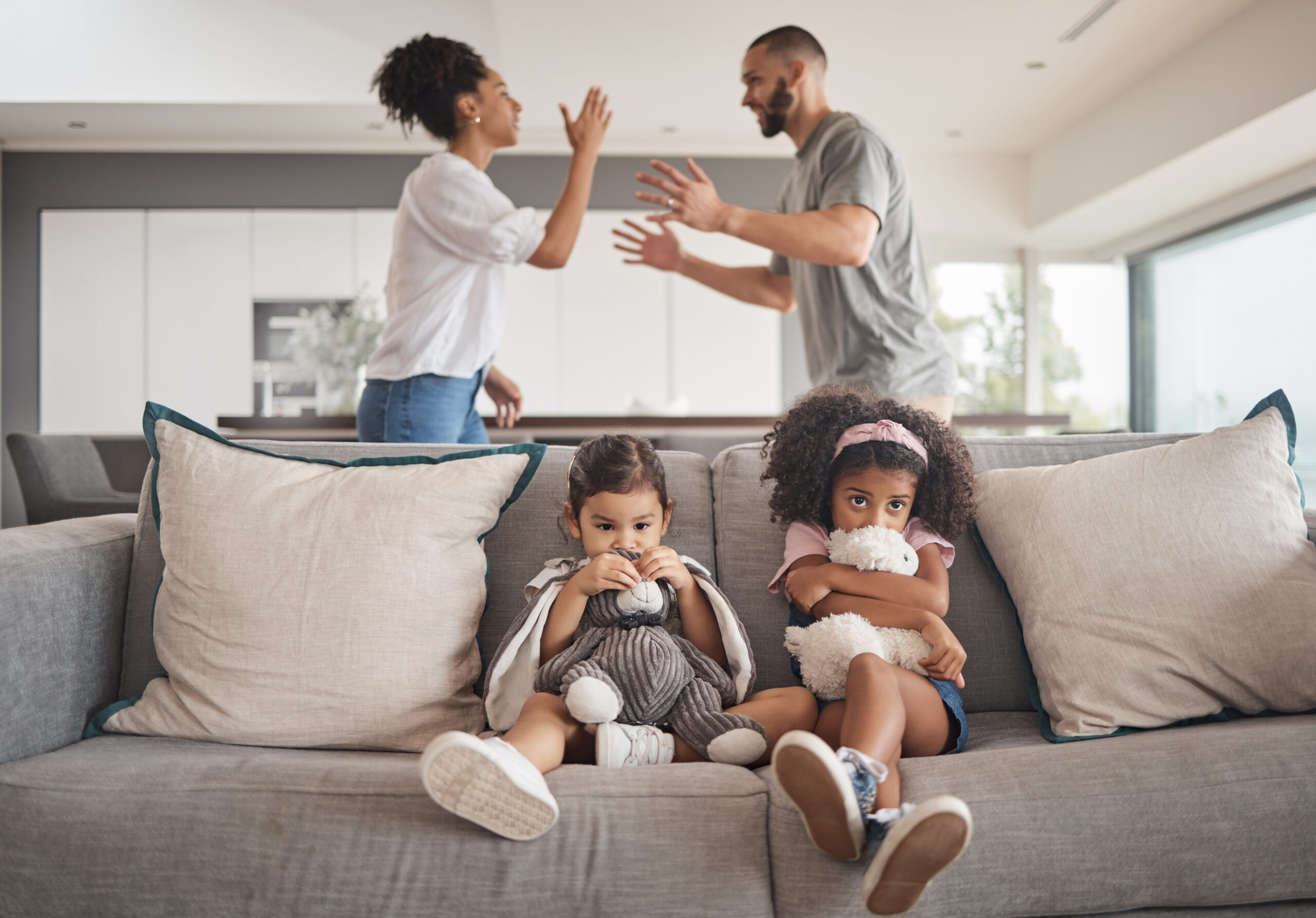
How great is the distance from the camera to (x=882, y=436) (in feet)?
4.65

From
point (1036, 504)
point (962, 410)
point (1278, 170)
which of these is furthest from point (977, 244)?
point (1036, 504)

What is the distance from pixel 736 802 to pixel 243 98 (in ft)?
17.8

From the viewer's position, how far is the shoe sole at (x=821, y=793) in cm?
93

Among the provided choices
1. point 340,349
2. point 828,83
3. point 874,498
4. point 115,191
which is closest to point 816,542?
point 874,498

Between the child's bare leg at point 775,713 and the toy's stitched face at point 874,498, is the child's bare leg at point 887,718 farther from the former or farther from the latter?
the toy's stitched face at point 874,498

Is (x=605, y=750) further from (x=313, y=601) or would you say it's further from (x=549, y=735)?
(x=313, y=601)

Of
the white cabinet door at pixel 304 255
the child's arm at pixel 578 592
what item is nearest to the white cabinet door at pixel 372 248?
the white cabinet door at pixel 304 255

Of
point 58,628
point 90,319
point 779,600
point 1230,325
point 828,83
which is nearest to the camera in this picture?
point 58,628

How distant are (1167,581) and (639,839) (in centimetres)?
85

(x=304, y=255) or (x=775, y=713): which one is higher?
(x=304, y=255)

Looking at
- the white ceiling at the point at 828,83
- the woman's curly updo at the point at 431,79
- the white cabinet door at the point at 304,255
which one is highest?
the white ceiling at the point at 828,83

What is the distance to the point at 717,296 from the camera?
6062mm

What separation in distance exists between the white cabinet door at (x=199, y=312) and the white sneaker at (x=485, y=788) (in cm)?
550

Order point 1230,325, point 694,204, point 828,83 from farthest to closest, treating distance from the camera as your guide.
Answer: point 1230,325, point 828,83, point 694,204
